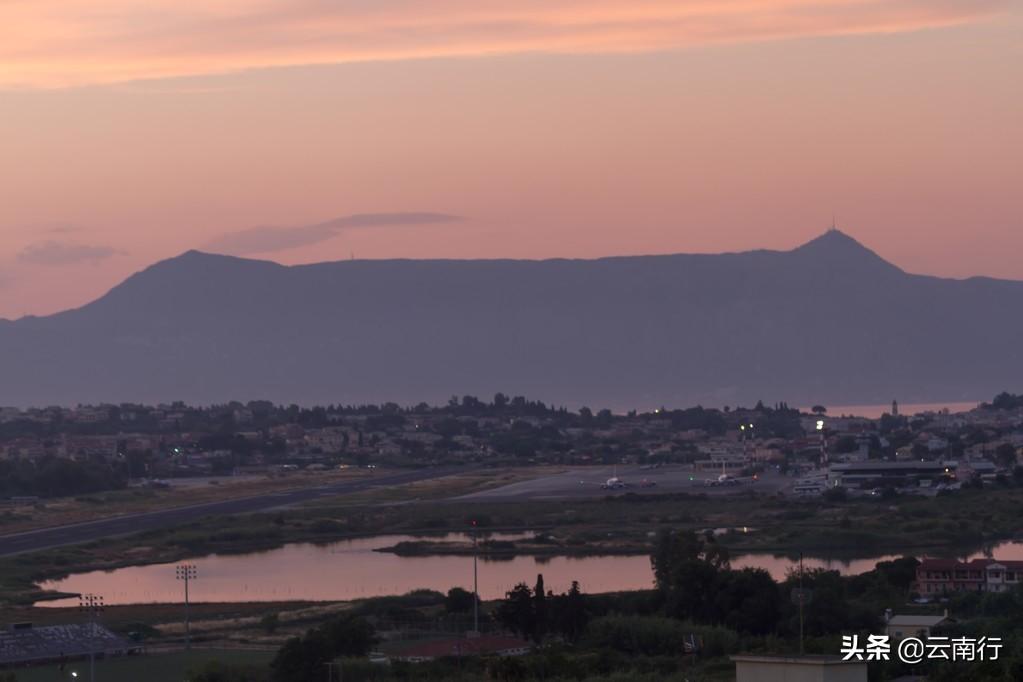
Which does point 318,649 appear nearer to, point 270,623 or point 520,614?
point 520,614

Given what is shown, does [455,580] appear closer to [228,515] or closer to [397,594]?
[397,594]

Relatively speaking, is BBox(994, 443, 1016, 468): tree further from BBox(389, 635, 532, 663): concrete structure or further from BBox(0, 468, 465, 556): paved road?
BBox(389, 635, 532, 663): concrete structure

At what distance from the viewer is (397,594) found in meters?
37.2

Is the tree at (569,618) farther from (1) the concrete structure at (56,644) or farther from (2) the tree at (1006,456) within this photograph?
(2) the tree at (1006,456)

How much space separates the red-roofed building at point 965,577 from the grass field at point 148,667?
11.5 metres

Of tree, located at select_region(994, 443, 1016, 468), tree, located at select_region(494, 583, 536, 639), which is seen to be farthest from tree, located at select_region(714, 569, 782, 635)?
tree, located at select_region(994, 443, 1016, 468)

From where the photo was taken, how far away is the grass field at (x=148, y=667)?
27.1m

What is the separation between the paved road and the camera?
52.1 m

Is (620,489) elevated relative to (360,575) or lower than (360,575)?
elevated

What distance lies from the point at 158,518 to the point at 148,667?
1277 inches

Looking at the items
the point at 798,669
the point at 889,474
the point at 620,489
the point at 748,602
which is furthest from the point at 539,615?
the point at 889,474

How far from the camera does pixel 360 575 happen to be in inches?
1667

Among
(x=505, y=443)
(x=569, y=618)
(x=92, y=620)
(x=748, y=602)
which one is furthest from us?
(x=505, y=443)

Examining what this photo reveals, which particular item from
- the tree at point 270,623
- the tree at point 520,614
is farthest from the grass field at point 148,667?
the tree at point 520,614
